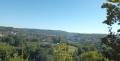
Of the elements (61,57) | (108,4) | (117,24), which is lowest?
(61,57)

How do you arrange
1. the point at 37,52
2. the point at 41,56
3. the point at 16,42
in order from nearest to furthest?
the point at 41,56, the point at 37,52, the point at 16,42

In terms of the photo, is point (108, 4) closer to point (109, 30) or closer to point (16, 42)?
point (109, 30)

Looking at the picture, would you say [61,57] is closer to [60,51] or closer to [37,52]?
[60,51]

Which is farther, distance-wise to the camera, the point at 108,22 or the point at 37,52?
the point at 37,52

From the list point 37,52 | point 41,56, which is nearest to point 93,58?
point 41,56

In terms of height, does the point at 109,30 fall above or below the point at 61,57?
above

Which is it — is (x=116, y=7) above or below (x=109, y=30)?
above

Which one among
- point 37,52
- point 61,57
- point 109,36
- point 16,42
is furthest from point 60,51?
point 16,42

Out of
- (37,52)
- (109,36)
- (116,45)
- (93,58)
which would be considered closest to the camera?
(116,45)

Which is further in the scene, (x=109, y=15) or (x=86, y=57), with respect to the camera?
(x=86, y=57)
